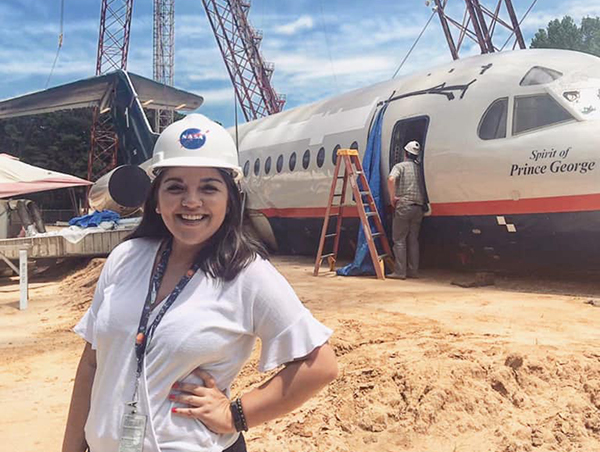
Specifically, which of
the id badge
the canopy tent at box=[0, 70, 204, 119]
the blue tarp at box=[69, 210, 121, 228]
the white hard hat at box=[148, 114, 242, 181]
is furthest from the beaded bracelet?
the canopy tent at box=[0, 70, 204, 119]

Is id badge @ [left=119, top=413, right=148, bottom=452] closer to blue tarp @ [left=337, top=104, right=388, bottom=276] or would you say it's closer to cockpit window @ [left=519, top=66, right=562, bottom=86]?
cockpit window @ [left=519, top=66, right=562, bottom=86]

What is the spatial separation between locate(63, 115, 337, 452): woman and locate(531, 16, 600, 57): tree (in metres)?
41.6

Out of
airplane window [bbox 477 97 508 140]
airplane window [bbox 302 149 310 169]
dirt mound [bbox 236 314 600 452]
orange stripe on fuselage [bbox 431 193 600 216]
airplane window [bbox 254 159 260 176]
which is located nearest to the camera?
dirt mound [bbox 236 314 600 452]

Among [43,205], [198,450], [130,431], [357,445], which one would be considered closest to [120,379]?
[130,431]

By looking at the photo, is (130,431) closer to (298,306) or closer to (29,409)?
(298,306)

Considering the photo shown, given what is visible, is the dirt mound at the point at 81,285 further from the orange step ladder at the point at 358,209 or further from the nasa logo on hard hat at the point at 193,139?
the nasa logo on hard hat at the point at 193,139

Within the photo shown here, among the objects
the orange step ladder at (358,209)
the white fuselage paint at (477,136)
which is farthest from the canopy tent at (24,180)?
the orange step ladder at (358,209)

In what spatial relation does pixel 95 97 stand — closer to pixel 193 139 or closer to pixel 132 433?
pixel 193 139

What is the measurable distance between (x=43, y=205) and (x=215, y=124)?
45854 mm

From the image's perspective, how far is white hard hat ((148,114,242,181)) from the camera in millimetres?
1768

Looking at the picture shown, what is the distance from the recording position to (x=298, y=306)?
5.36 feet

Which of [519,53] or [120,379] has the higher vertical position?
[519,53]

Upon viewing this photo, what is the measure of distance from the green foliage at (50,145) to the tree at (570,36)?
34.2 metres

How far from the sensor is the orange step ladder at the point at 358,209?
30.1 feet
